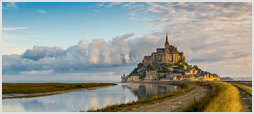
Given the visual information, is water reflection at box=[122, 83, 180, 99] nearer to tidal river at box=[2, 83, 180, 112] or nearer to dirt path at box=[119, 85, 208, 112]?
tidal river at box=[2, 83, 180, 112]

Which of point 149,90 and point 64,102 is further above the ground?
point 64,102

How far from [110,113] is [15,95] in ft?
101

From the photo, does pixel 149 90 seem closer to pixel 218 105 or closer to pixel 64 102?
pixel 64 102

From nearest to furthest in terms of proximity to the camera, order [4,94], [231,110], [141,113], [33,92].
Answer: [231,110] → [141,113] → [4,94] → [33,92]

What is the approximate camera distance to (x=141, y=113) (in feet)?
69.4

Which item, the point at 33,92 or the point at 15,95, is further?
the point at 33,92

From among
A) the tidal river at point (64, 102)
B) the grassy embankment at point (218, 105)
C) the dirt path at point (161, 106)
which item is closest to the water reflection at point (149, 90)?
the tidal river at point (64, 102)

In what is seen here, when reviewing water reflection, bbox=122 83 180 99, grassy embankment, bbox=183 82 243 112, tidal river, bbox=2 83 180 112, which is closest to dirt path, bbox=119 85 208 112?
grassy embankment, bbox=183 82 243 112

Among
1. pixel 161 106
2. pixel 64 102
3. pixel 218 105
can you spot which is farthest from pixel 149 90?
pixel 218 105

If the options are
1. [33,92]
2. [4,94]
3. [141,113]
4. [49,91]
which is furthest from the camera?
[49,91]

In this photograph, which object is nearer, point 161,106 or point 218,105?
point 218,105

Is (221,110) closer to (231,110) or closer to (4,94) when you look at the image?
(231,110)

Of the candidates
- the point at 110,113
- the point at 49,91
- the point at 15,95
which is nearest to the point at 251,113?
the point at 110,113

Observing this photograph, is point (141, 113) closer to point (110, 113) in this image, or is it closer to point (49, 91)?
point (110, 113)
